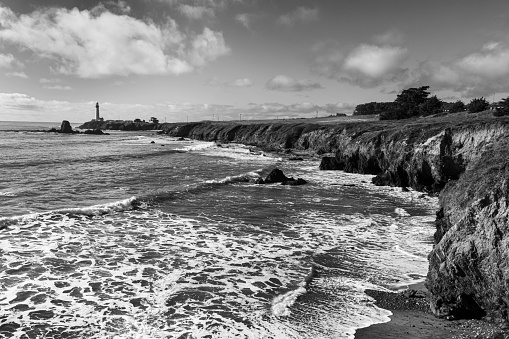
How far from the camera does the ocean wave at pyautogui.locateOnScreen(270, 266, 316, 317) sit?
1071 cm

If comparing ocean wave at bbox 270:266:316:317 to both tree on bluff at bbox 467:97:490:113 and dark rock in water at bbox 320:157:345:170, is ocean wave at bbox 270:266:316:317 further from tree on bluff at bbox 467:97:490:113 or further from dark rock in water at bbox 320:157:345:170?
tree on bluff at bbox 467:97:490:113

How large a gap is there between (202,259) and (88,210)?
11041 mm

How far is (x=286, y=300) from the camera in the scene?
37.7 ft

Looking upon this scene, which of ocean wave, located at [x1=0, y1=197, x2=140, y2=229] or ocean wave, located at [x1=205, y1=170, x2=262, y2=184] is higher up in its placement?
ocean wave, located at [x1=205, y1=170, x2=262, y2=184]

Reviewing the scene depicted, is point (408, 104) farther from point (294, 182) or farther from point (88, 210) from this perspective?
point (88, 210)

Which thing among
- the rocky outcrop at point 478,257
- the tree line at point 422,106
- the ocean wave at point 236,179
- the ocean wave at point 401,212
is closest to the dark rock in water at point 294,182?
the ocean wave at point 236,179

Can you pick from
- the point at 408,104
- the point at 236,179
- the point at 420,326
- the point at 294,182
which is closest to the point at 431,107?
the point at 408,104

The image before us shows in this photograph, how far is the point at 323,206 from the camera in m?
25.2

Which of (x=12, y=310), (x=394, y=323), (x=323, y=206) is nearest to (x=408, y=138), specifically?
(x=323, y=206)

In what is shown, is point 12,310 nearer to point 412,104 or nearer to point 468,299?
point 468,299

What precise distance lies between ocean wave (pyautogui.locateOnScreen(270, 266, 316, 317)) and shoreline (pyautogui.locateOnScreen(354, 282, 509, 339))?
2274 millimetres

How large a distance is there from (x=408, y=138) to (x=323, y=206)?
13535 mm

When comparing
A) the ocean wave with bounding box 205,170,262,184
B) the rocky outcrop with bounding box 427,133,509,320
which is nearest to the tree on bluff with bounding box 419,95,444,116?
the ocean wave with bounding box 205,170,262,184

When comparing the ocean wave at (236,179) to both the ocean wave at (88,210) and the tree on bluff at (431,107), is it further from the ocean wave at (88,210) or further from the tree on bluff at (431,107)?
the tree on bluff at (431,107)
